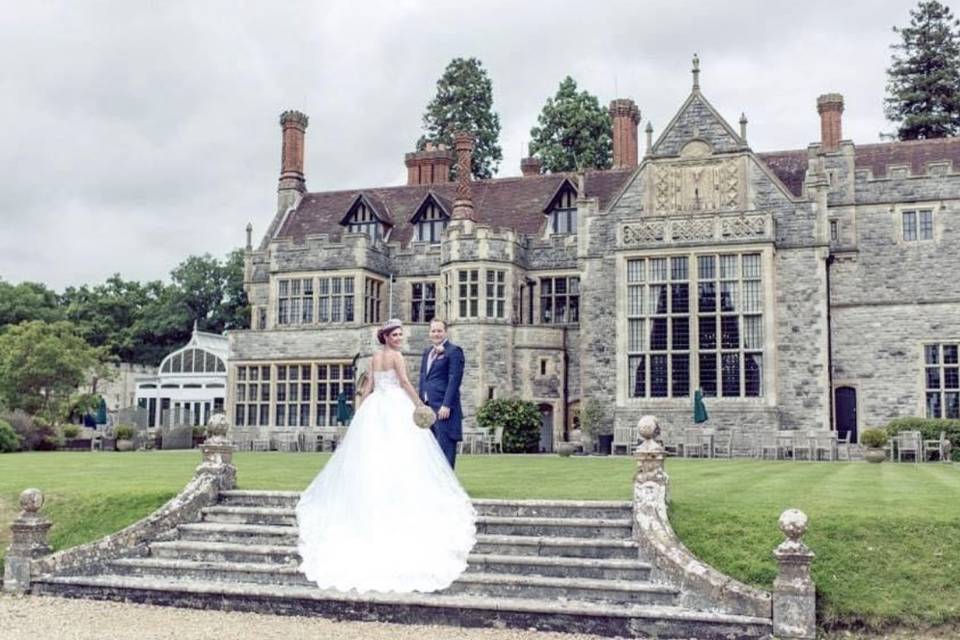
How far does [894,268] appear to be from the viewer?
28234 millimetres

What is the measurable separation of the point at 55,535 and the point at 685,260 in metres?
20.1

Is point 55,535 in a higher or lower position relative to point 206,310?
lower

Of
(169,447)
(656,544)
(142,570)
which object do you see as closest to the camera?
(656,544)

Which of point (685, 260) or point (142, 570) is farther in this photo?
point (685, 260)

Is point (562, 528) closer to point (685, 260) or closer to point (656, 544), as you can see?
point (656, 544)

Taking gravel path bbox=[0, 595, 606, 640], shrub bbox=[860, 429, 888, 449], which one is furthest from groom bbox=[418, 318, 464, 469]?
shrub bbox=[860, 429, 888, 449]

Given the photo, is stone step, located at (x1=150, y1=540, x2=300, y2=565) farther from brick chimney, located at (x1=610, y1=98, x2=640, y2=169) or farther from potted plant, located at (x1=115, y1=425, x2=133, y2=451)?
brick chimney, located at (x1=610, y1=98, x2=640, y2=169)

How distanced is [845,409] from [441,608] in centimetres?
2238

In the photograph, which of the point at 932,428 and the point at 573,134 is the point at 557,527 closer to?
the point at 932,428

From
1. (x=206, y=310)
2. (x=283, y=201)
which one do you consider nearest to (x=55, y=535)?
(x=283, y=201)

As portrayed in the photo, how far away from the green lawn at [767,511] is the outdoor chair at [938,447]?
6.59 meters

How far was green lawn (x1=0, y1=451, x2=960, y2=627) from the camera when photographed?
29.6ft

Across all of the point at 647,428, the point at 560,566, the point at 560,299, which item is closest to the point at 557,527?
the point at 560,566

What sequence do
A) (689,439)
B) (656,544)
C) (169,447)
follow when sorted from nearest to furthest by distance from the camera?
(656,544) < (689,439) < (169,447)
